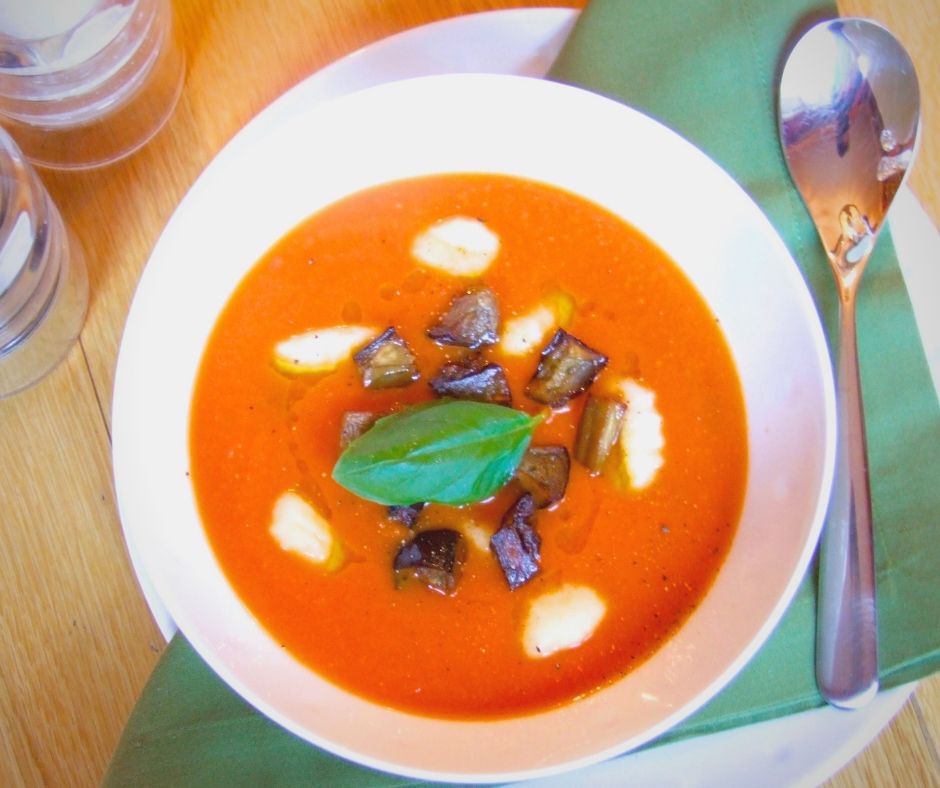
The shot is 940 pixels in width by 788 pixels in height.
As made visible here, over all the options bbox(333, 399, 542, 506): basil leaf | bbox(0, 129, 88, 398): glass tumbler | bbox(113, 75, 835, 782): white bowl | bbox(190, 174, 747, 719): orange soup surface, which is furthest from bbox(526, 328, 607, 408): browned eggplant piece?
bbox(0, 129, 88, 398): glass tumbler

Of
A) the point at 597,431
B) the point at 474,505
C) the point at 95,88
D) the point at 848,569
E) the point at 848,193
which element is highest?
the point at 95,88

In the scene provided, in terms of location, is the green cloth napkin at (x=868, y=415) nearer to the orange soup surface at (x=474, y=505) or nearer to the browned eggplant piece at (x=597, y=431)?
the orange soup surface at (x=474, y=505)

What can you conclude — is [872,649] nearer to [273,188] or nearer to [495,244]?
[495,244]

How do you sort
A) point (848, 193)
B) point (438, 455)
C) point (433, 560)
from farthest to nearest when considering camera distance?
point (848, 193) < point (433, 560) < point (438, 455)

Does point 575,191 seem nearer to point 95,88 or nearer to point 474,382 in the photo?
point 474,382

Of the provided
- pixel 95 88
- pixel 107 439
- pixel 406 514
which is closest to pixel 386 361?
pixel 406 514

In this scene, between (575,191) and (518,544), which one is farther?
(575,191)

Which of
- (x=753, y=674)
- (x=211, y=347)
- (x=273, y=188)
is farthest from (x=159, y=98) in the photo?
(x=753, y=674)

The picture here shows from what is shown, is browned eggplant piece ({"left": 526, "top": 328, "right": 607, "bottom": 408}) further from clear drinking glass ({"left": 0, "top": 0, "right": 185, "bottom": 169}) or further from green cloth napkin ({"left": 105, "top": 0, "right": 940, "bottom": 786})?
clear drinking glass ({"left": 0, "top": 0, "right": 185, "bottom": 169})
